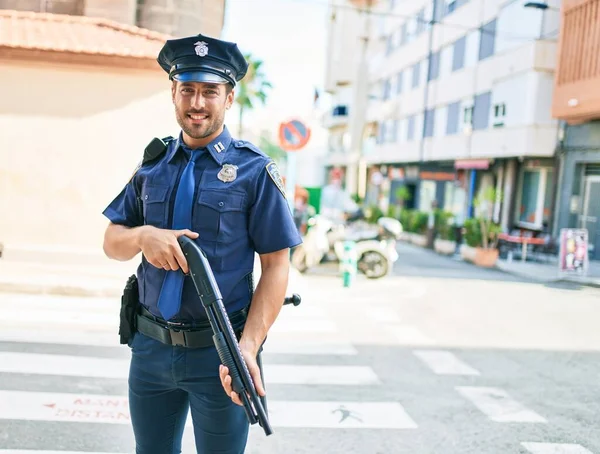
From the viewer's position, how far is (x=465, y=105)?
87.2 feet

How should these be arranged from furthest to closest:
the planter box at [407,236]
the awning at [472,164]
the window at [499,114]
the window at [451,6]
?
the window at [451,6]
the awning at [472,164]
the planter box at [407,236]
the window at [499,114]

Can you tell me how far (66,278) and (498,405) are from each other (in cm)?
599

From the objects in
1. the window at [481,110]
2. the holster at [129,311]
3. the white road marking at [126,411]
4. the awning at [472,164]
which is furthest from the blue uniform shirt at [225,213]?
the window at [481,110]

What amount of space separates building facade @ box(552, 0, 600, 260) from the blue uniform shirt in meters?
17.8

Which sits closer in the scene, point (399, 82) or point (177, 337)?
point (177, 337)

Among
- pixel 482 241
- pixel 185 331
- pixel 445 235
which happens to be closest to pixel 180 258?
pixel 185 331

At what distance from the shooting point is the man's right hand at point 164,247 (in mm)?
1926

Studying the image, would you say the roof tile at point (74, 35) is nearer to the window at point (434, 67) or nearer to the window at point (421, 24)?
the window at point (434, 67)

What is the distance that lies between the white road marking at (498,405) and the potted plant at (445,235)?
14.6 m

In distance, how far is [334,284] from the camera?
11.2m

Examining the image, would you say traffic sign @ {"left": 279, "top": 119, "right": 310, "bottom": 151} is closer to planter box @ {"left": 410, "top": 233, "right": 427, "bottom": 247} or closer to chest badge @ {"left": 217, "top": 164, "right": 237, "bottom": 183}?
chest badge @ {"left": 217, "top": 164, "right": 237, "bottom": 183}

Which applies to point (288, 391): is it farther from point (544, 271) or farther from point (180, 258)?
point (544, 271)

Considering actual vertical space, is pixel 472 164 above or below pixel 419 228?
above

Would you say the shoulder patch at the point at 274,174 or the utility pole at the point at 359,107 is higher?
the utility pole at the point at 359,107
